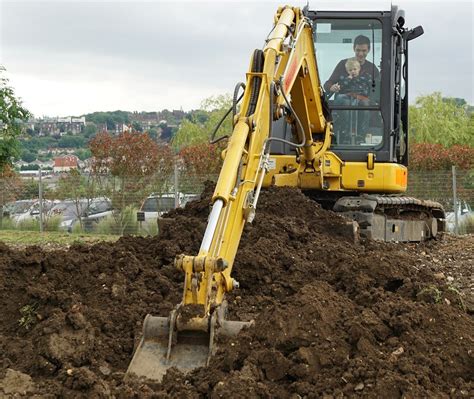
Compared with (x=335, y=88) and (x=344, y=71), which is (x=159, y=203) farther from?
(x=344, y=71)

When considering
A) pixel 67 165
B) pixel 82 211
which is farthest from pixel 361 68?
pixel 67 165

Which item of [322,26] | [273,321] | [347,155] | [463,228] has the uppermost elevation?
[322,26]

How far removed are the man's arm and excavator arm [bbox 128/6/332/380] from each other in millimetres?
2329

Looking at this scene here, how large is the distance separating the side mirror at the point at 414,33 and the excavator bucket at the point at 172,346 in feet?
23.5

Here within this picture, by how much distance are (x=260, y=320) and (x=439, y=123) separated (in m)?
32.4

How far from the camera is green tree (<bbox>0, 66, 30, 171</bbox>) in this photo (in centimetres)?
1839

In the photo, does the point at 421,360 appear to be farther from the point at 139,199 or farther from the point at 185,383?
the point at 139,199

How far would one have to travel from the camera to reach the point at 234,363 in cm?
527

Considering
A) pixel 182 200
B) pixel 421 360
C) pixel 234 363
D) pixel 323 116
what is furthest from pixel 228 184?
pixel 182 200

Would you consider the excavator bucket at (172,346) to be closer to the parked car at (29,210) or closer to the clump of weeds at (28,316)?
the clump of weeds at (28,316)

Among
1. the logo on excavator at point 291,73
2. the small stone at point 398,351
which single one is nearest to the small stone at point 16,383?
the small stone at point 398,351

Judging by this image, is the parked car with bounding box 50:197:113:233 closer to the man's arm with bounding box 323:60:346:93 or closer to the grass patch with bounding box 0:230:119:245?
the grass patch with bounding box 0:230:119:245

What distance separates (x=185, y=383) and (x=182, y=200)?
14.2 meters

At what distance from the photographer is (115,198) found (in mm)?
19328
